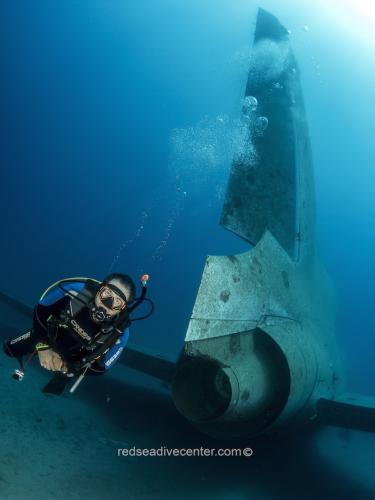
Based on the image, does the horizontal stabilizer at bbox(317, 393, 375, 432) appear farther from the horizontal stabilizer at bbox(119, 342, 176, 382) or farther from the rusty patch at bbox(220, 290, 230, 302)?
the rusty patch at bbox(220, 290, 230, 302)

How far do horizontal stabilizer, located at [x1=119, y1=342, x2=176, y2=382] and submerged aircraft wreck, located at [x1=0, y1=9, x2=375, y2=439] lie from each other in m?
0.02

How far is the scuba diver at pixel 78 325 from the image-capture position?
2.71 metres

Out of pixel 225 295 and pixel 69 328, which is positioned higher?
pixel 225 295

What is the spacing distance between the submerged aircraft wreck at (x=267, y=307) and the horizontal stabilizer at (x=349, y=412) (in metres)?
0.01

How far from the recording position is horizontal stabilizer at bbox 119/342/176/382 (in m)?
5.64

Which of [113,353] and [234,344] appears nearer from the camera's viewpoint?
[113,353]

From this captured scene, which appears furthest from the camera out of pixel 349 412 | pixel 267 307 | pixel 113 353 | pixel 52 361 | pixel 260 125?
pixel 260 125

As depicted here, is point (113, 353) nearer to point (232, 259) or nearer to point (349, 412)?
point (232, 259)

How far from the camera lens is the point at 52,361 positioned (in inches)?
111

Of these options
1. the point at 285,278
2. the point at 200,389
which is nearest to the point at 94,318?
the point at 200,389

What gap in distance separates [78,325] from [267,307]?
2037 mm

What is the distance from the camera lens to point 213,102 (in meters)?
71.1

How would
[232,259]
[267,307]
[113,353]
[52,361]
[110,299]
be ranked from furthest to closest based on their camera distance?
[267,307] < [232,259] < [113,353] < [52,361] < [110,299]

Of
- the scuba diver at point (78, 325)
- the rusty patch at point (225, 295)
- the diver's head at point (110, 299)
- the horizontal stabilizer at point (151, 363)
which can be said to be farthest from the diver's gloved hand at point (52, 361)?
the horizontal stabilizer at point (151, 363)
